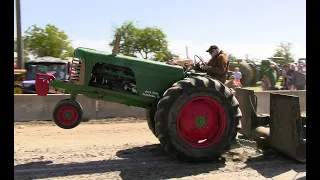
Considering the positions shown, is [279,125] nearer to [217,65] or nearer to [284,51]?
[217,65]

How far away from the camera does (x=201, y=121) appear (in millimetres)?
5301

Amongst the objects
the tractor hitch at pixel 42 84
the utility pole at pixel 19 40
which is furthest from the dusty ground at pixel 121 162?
the utility pole at pixel 19 40

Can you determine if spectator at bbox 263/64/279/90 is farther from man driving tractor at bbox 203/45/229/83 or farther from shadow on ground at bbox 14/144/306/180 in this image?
shadow on ground at bbox 14/144/306/180

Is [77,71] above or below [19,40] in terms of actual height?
below

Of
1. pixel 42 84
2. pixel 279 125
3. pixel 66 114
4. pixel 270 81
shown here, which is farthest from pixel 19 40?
pixel 279 125

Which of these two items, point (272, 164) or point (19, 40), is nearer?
point (272, 164)

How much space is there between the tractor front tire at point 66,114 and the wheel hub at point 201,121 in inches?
72.0

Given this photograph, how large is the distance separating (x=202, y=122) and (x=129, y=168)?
128 cm

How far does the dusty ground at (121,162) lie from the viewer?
464 cm

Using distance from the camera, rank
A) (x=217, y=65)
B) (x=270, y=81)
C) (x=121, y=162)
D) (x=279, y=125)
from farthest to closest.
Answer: (x=270, y=81) → (x=217, y=65) → (x=279, y=125) → (x=121, y=162)

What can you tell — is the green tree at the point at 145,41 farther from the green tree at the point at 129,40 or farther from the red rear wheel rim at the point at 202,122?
the red rear wheel rim at the point at 202,122

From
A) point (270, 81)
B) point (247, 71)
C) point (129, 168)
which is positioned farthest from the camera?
point (247, 71)
